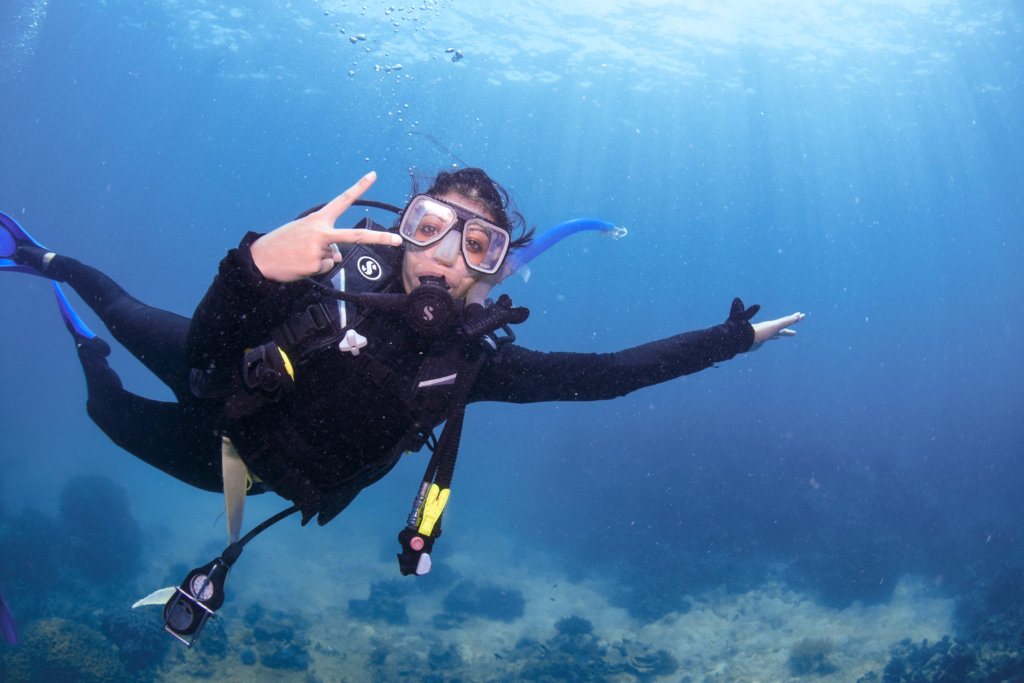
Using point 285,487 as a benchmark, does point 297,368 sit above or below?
above

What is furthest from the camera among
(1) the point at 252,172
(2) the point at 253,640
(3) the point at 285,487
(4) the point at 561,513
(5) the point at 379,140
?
(1) the point at 252,172

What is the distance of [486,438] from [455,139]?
102ft

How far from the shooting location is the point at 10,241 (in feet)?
18.4

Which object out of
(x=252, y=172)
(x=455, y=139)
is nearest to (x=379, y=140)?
(x=455, y=139)

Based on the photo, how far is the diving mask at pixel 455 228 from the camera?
297 centimetres

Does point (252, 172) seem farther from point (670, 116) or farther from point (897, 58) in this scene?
A: point (897, 58)

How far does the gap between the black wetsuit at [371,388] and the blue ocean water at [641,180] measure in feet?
9.35

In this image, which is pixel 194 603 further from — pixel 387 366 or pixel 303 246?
pixel 303 246

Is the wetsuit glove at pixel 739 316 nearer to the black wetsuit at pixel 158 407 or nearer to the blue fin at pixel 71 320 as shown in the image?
the black wetsuit at pixel 158 407

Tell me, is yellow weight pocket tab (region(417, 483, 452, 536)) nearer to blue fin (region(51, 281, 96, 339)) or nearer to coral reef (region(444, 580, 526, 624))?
blue fin (region(51, 281, 96, 339))

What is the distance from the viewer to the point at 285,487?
9.63 ft

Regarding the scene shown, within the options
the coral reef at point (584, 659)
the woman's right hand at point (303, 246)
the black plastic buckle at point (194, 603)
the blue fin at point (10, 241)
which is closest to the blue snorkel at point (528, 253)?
the woman's right hand at point (303, 246)

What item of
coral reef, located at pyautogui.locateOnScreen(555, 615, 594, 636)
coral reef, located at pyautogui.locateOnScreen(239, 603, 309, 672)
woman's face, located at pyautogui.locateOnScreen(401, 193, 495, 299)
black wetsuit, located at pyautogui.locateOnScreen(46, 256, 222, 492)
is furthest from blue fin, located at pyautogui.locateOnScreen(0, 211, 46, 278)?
coral reef, located at pyautogui.locateOnScreen(555, 615, 594, 636)

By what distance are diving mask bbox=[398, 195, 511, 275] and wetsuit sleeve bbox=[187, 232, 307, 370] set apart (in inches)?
38.9
